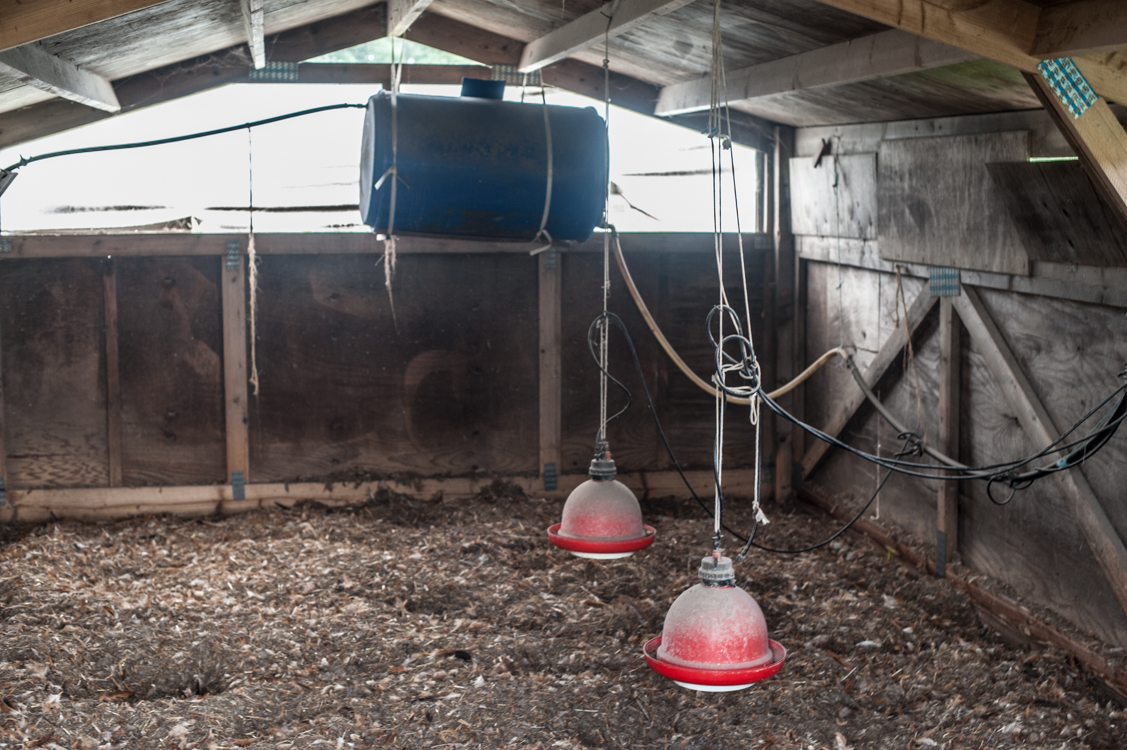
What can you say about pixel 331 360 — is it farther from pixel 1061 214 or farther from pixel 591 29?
pixel 1061 214

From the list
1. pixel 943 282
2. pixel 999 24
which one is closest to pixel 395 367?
pixel 943 282

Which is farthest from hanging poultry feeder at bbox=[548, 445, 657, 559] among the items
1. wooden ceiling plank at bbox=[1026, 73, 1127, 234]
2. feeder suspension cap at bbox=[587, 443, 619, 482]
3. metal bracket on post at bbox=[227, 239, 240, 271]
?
metal bracket on post at bbox=[227, 239, 240, 271]

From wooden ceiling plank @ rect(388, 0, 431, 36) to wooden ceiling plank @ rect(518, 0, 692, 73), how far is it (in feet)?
2.26

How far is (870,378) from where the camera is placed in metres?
5.55

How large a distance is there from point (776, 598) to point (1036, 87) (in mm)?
2728

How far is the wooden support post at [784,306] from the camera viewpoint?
6.41 meters

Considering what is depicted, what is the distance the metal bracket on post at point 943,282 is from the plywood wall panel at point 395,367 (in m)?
2.43

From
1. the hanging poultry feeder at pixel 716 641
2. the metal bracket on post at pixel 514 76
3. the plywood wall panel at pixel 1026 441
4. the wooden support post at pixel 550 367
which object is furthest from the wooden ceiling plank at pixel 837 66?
the hanging poultry feeder at pixel 716 641

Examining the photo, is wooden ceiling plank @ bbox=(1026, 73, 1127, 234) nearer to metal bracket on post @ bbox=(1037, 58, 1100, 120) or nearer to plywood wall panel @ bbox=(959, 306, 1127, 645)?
metal bracket on post @ bbox=(1037, 58, 1100, 120)

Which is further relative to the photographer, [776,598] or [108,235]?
[108,235]

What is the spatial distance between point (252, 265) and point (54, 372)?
1.33m

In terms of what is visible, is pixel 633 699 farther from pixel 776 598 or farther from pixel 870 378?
pixel 870 378

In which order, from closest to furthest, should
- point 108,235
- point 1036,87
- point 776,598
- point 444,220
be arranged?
1. point 1036,87
2. point 444,220
3. point 776,598
4. point 108,235

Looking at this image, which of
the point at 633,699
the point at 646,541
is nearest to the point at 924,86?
the point at 646,541
